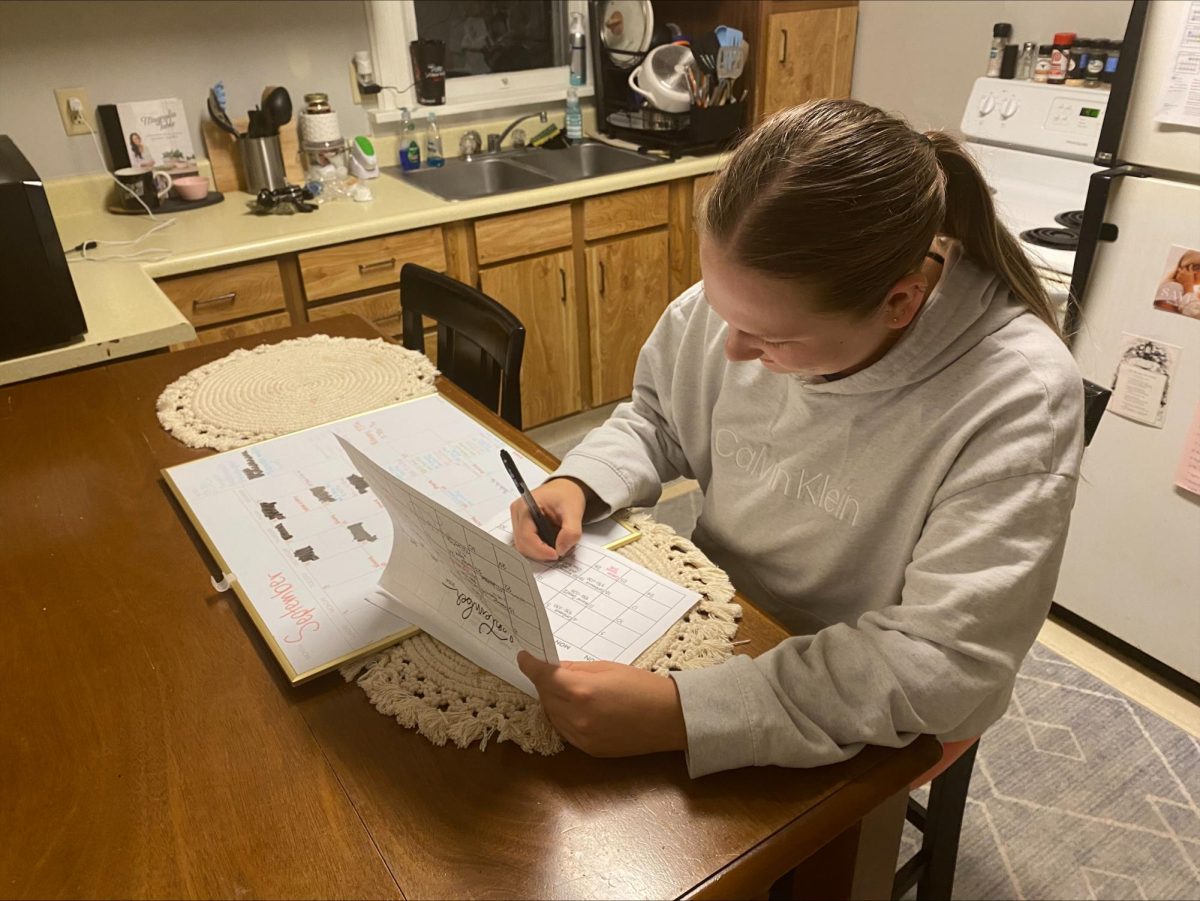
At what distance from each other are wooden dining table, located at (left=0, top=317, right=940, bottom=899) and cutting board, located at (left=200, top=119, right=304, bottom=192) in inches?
74.9

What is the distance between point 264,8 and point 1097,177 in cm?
219

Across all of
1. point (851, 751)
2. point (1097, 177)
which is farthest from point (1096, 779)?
point (851, 751)

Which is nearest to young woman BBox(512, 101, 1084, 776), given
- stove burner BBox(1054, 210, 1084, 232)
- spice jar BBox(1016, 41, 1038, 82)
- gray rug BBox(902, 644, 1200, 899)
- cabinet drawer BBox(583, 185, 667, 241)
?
gray rug BBox(902, 644, 1200, 899)

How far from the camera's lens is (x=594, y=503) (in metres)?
1.07

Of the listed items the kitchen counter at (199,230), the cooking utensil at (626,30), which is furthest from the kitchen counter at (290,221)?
the cooking utensil at (626,30)

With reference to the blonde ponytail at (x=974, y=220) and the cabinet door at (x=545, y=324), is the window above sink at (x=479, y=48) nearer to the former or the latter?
the cabinet door at (x=545, y=324)

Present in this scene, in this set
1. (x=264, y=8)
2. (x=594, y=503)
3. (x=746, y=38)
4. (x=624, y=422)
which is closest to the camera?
(x=594, y=503)

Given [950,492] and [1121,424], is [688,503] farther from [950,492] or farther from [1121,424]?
[950,492]

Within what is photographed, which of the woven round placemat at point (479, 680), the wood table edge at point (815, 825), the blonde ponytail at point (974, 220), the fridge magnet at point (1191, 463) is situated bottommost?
the fridge magnet at point (1191, 463)

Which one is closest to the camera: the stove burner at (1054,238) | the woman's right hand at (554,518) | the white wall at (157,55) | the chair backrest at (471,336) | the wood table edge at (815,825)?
the wood table edge at (815,825)

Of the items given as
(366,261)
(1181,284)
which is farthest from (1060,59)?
(366,261)

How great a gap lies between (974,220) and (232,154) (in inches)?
91.3

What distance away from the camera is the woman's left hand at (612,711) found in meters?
0.74

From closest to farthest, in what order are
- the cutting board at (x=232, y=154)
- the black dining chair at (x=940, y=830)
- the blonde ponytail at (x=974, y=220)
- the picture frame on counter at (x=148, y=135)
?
the blonde ponytail at (x=974, y=220) < the black dining chair at (x=940, y=830) < the picture frame on counter at (x=148, y=135) < the cutting board at (x=232, y=154)
